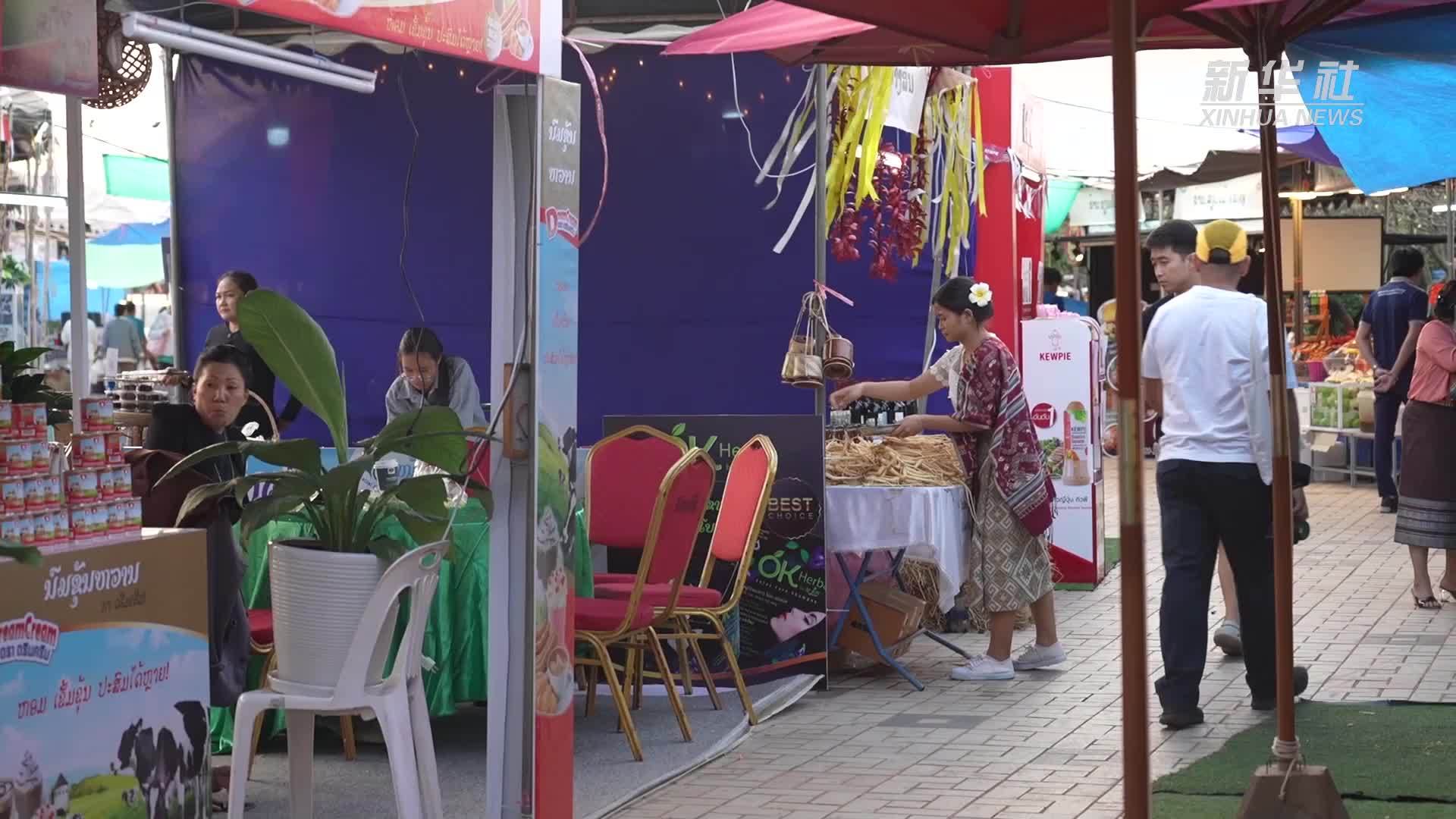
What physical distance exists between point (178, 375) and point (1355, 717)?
481 cm

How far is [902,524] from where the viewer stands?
7461 mm

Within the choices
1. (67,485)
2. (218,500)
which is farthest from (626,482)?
(67,485)

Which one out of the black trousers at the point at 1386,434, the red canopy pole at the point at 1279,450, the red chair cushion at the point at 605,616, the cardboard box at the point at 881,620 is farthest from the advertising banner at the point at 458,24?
the black trousers at the point at 1386,434

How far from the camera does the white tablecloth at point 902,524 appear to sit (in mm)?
7418

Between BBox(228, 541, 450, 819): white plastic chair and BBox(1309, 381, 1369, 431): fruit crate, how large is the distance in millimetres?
12254

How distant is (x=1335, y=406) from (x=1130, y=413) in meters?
13.5

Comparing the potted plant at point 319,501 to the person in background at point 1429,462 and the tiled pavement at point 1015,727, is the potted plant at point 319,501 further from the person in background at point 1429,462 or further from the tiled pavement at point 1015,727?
the person in background at point 1429,462

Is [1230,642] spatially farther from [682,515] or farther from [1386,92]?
[682,515]

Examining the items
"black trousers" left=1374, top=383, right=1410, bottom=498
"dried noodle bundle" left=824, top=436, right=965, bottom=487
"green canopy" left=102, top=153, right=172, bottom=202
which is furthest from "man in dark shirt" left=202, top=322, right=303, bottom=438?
"green canopy" left=102, top=153, right=172, bottom=202

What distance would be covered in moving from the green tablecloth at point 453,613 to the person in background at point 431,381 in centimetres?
190

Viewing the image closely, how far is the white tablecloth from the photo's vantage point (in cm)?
742

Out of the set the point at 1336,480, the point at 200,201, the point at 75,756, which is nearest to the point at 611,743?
the point at 75,756

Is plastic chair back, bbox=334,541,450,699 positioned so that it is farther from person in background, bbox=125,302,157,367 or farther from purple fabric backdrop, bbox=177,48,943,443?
person in background, bbox=125,302,157,367

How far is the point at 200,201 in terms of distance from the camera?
9.96 meters
